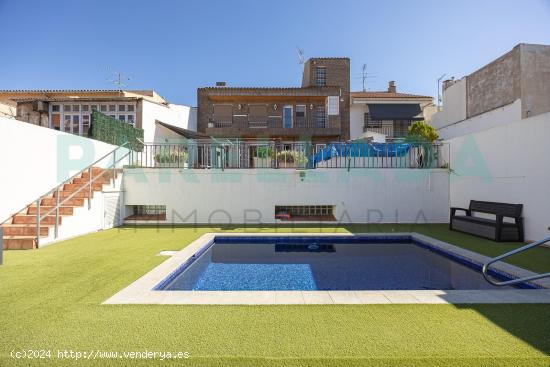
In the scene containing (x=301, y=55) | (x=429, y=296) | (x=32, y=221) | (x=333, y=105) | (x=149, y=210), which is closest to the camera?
(x=429, y=296)

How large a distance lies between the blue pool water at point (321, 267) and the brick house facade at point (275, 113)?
17.1 m

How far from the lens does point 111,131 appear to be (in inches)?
518

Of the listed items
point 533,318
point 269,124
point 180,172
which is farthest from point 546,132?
point 269,124

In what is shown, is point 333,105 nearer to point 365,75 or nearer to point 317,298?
point 365,75

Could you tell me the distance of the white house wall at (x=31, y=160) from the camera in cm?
751

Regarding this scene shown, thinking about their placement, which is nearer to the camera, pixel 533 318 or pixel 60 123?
pixel 533 318

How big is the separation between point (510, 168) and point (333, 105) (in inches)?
708

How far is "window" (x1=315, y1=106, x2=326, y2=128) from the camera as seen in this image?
1021 inches

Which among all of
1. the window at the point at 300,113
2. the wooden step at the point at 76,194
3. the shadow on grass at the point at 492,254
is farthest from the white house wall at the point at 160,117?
the window at the point at 300,113

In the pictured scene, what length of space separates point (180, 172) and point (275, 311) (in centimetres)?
906

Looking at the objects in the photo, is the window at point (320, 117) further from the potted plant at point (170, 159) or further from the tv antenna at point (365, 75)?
the potted plant at point (170, 159)

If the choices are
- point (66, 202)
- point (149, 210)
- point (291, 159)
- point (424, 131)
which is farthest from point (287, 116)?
point (66, 202)

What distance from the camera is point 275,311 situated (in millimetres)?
3590

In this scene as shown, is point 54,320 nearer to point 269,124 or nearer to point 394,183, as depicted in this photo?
point 394,183
